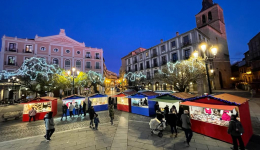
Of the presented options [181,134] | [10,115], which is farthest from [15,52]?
[181,134]

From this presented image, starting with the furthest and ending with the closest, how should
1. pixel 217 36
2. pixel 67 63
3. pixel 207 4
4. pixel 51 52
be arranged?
pixel 207 4 → pixel 67 63 → pixel 51 52 → pixel 217 36

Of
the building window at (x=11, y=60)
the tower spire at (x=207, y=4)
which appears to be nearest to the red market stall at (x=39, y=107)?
the building window at (x=11, y=60)

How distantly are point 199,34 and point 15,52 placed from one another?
4156cm

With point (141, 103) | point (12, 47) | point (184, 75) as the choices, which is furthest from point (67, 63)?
point (184, 75)

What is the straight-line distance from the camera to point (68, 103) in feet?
41.8

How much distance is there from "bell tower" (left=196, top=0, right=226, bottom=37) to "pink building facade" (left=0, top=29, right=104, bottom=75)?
31.5m

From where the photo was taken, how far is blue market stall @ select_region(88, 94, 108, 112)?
1405 centimetres

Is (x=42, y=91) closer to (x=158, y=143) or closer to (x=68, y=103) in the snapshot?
(x=68, y=103)

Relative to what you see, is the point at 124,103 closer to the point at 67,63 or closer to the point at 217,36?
the point at 67,63

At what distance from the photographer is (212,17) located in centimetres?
3170

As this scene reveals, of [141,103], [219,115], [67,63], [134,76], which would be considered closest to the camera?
[219,115]

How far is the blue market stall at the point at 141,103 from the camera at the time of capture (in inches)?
450

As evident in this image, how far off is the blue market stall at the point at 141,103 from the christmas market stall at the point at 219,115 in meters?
4.60

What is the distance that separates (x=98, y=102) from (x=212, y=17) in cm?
3597
